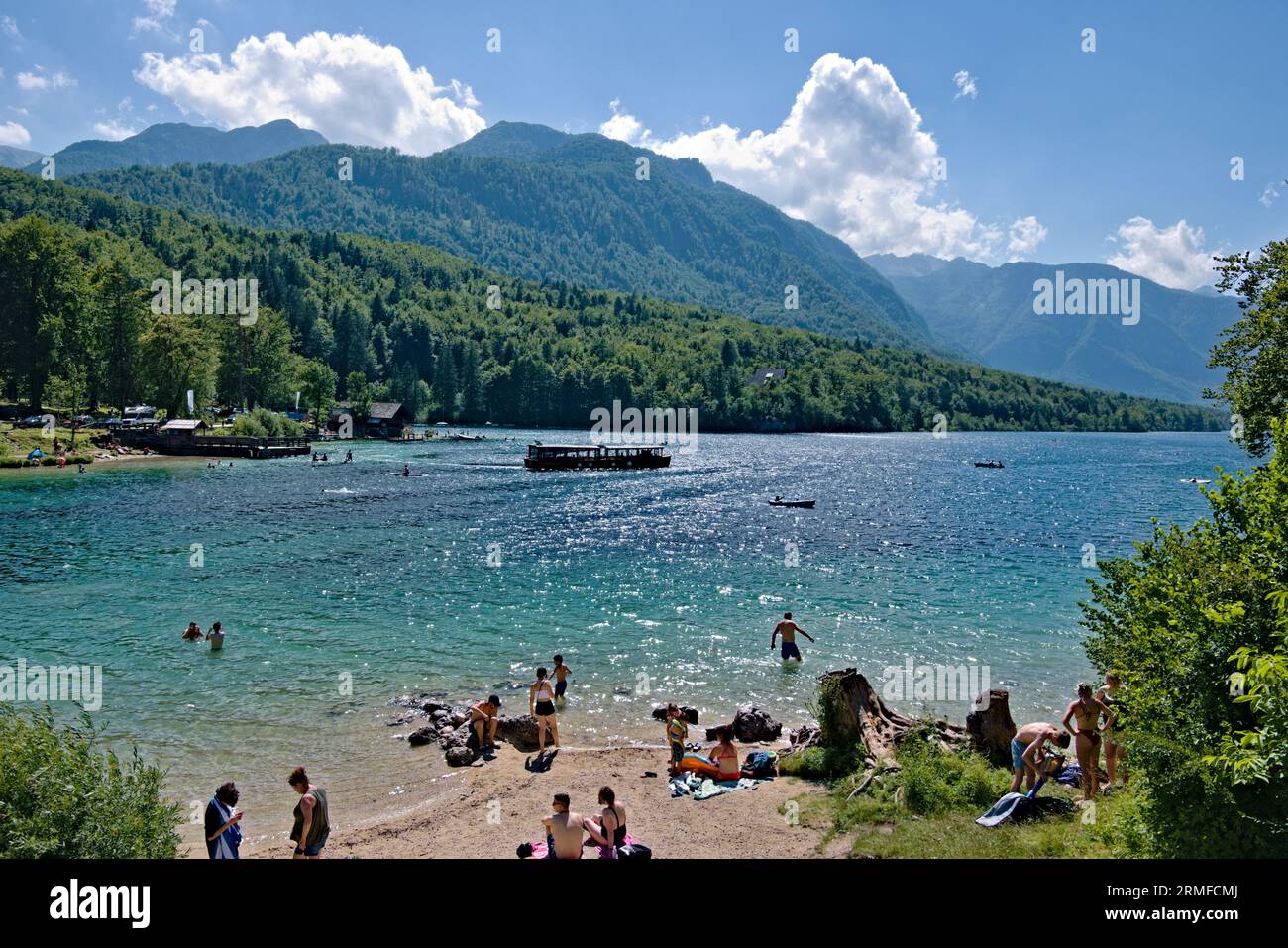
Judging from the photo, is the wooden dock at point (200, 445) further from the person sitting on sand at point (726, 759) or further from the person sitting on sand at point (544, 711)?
the person sitting on sand at point (726, 759)

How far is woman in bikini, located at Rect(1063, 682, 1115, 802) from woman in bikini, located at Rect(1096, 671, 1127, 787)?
16 centimetres

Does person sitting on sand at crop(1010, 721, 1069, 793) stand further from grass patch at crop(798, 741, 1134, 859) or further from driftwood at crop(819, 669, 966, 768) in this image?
driftwood at crop(819, 669, 966, 768)

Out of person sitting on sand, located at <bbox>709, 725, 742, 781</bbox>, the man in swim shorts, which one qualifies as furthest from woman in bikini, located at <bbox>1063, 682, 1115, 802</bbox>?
the man in swim shorts

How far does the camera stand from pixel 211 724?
21.2 m

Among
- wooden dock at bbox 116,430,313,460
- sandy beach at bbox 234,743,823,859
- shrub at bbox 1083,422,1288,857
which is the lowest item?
sandy beach at bbox 234,743,823,859

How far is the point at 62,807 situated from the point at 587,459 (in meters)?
98.5

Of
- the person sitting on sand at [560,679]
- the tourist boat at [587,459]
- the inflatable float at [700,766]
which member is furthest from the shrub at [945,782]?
the tourist boat at [587,459]

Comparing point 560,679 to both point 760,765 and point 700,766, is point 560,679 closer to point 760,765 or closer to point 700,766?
point 700,766

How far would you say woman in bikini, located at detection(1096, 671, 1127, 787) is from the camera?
1412 cm

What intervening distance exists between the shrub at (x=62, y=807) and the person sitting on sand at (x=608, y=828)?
6655mm

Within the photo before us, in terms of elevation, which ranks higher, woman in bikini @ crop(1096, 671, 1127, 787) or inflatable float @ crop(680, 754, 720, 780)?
woman in bikini @ crop(1096, 671, 1127, 787)
